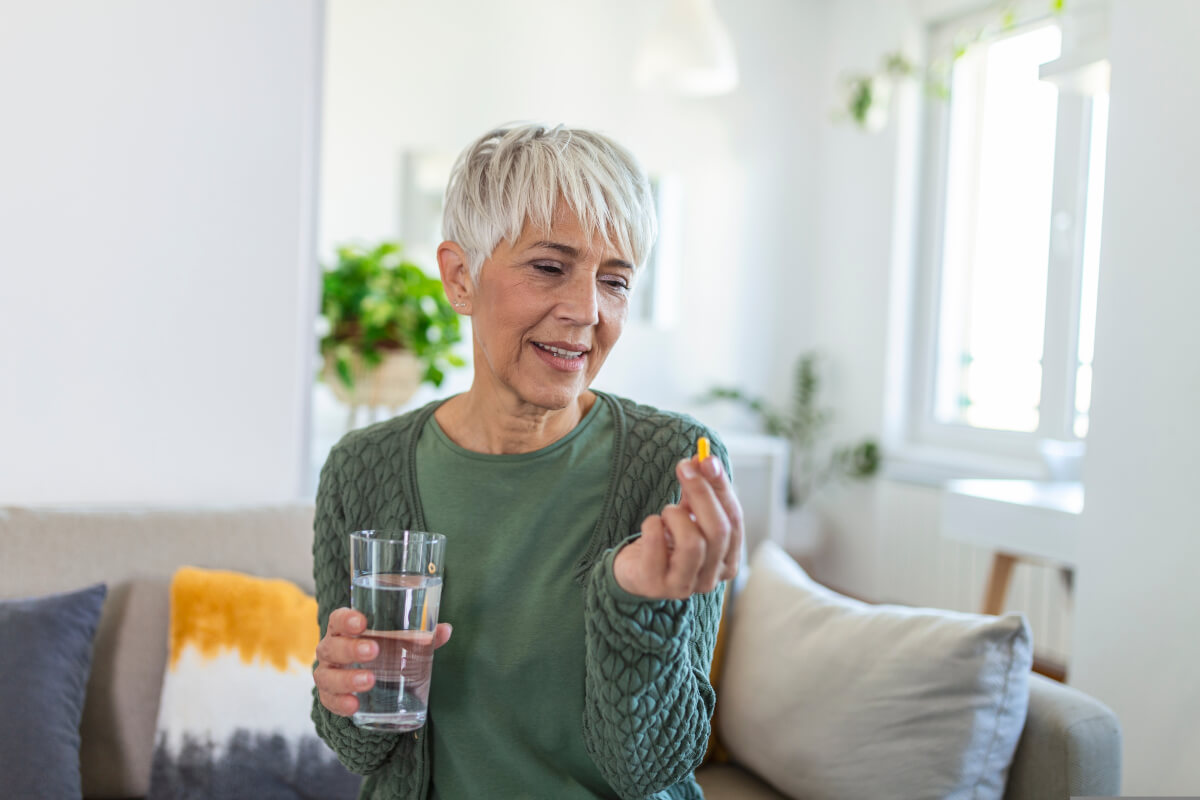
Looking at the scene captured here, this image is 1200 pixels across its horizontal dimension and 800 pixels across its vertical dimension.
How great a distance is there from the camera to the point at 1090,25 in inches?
74.2

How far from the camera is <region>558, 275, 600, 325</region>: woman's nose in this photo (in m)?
1.02

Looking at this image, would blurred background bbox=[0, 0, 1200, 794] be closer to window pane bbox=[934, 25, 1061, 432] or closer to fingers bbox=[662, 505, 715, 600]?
window pane bbox=[934, 25, 1061, 432]

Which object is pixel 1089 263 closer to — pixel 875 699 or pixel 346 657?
pixel 875 699

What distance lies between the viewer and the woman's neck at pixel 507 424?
3.64 ft

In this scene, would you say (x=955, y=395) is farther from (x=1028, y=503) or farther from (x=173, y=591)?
(x=173, y=591)

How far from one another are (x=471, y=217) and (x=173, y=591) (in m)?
0.92

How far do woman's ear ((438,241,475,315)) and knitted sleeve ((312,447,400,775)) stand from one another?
0.23 meters

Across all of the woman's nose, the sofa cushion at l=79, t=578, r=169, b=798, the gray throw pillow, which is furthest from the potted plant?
the woman's nose

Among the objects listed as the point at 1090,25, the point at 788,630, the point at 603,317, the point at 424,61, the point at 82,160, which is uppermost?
the point at 424,61

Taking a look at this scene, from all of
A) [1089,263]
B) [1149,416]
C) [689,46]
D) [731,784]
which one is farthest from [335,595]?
[1089,263]

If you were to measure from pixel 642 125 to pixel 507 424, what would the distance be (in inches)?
123

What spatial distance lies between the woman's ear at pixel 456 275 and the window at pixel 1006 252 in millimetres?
2574

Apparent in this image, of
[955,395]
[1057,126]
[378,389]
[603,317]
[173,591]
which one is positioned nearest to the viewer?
[603,317]

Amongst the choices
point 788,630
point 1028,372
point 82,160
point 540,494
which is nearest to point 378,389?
point 82,160
